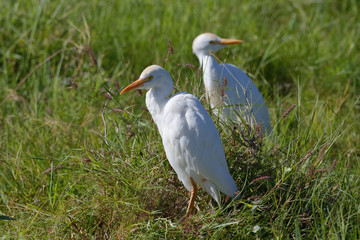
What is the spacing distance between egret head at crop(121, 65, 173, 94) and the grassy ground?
209mm

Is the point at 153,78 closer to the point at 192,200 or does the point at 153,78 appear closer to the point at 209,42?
the point at 192,200

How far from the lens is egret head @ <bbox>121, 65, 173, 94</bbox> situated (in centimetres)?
262

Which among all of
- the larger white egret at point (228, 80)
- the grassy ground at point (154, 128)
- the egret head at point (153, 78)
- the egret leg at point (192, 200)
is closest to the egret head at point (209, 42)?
the larger white egret at point (228, 80)

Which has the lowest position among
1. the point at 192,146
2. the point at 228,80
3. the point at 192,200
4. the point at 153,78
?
the point at 192,200

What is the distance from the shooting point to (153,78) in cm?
263

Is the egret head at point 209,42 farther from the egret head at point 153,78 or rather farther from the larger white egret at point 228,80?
the egret head at point 153,78

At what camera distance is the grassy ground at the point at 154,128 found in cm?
250

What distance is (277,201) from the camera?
8.46 ft

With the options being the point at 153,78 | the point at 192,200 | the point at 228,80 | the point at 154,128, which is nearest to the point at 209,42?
the point at 228,80

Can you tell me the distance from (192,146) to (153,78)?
1.42ft

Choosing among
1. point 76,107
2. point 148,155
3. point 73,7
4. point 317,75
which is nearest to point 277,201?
point 148,155

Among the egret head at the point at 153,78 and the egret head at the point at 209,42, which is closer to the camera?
the egret head at the point at 153,78

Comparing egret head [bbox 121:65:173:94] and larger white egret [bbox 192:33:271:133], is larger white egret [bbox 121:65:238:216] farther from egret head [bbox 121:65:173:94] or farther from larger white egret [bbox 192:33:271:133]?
larger white egret [bbox 192:33:271:133]

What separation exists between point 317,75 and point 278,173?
86.3 inches
